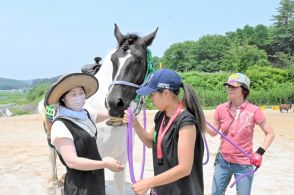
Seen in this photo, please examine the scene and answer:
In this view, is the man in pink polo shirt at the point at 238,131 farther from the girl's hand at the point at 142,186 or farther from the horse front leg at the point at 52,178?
the horse front leg at the point at 52,178

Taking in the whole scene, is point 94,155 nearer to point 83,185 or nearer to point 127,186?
point 83,185

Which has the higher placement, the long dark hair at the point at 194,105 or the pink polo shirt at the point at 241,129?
the long dark hair at the point at 194,105

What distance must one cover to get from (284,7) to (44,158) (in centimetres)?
7234

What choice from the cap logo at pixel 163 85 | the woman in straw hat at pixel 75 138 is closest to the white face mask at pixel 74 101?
the woman in straw hat at pixel 75 138

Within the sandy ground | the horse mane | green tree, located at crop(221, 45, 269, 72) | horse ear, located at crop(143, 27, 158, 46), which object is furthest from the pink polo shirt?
green tree, located at crop(221, 45, 269, 72)

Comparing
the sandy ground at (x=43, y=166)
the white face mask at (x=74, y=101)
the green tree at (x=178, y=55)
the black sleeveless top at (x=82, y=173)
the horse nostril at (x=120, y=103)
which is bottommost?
the sandy ground at (x=43, y=166)

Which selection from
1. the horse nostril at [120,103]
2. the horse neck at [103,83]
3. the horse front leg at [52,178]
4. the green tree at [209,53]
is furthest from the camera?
the green tree at [209,53]

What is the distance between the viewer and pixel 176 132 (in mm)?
2436

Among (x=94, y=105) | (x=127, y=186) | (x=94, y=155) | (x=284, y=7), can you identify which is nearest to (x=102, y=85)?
(x=94, y=105)

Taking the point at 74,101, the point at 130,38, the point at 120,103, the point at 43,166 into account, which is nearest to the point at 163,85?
the point at 74,101

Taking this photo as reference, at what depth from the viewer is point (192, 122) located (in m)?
2.38

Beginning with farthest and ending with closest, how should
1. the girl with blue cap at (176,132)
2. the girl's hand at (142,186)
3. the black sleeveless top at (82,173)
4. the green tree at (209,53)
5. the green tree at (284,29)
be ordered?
the green tree at (209,53)
the green tree at (284,29)
the black sleeveless top at (82,173)
the girl with blue cap at (176,132)
the girl's hand at (142,186)

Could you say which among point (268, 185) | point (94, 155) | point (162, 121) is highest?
point (162, 121)

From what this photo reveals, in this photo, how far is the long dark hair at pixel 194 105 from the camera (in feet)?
8.16
